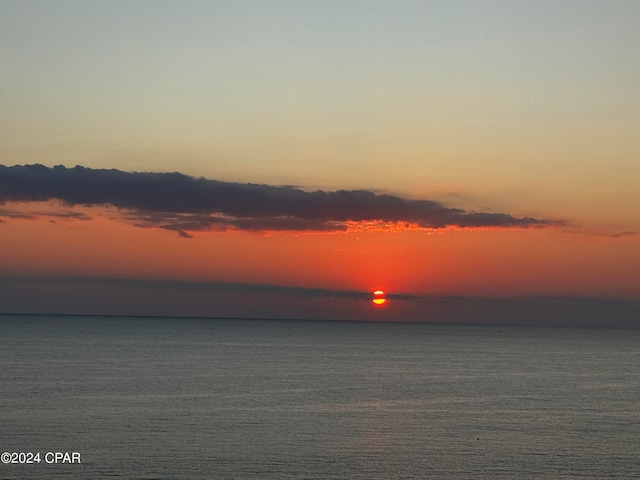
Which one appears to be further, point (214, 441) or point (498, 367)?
point (498, 367)

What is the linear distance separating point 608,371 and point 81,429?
14146cm

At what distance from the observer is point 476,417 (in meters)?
98.0

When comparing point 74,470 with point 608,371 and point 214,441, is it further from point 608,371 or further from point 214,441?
point 608,371

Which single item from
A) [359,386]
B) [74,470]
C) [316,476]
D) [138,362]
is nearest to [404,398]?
[359,386]

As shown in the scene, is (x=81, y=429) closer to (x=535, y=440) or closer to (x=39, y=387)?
(x=39, y=387)

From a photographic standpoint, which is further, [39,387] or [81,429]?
[39,387]

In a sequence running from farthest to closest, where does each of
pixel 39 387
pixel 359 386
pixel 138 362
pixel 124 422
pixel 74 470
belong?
pixel 138 362, pixel 359 386, pixel 39 387, pixel 124 422, pixel 74 470

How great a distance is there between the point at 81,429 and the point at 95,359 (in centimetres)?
10564

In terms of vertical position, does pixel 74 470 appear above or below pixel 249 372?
above

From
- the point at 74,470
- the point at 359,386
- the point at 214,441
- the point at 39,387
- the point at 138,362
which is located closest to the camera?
the point at 74,470

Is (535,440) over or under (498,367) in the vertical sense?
over

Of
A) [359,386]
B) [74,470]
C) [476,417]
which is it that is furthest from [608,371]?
[74,470]

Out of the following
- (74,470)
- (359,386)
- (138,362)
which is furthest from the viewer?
(138,362)

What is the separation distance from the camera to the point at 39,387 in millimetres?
116750
